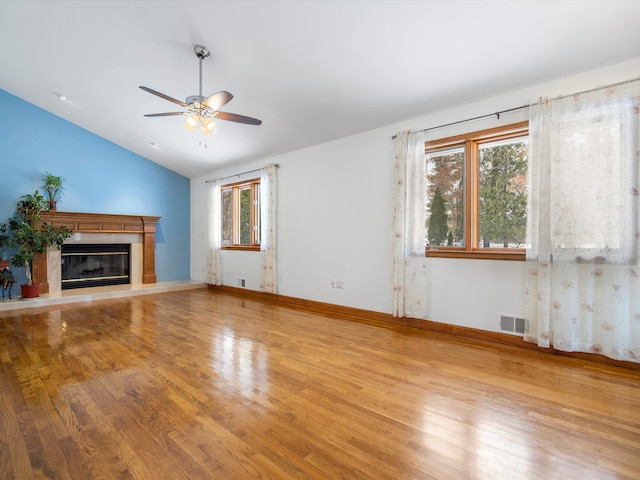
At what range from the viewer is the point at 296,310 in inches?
205

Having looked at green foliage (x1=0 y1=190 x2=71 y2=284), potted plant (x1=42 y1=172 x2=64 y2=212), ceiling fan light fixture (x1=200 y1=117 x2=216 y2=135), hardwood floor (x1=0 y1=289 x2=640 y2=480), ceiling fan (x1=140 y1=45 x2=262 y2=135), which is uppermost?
ceiling fan (x1=140 y1=45 x2=262 y2=135)

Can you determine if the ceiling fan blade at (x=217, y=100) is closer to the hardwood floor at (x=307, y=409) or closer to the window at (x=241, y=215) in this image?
the hardwood floor at (x=307, y=409)

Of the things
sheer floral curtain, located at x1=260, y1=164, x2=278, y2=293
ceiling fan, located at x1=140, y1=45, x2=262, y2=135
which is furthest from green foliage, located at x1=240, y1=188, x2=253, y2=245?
ceiling fan, located at x1=140, y1=45, x2=262, y2=135

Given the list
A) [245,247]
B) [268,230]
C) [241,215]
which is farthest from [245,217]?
[268,230]

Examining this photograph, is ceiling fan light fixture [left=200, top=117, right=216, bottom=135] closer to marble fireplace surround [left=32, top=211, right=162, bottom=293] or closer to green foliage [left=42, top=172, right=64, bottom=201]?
green foliage [left=42, top=172, right=64, bottom=201]

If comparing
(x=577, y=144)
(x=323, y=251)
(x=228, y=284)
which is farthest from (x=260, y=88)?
(x=228, y=284)

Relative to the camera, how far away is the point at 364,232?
15.4 feet

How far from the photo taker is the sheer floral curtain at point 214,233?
287 inches

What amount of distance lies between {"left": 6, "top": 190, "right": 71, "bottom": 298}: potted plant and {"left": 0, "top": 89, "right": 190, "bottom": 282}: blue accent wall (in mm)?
273

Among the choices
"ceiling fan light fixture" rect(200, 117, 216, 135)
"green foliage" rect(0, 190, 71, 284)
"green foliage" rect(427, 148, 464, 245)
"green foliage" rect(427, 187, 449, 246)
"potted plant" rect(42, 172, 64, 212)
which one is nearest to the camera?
"ceiling fan light fixture" rect(200, 117, 216, 135)

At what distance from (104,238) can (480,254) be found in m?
7.23

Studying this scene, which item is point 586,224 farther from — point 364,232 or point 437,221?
point 364,232

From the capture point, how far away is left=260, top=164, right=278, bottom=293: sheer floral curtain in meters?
5.96

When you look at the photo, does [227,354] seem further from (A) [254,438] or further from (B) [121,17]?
(B) [121,17]
